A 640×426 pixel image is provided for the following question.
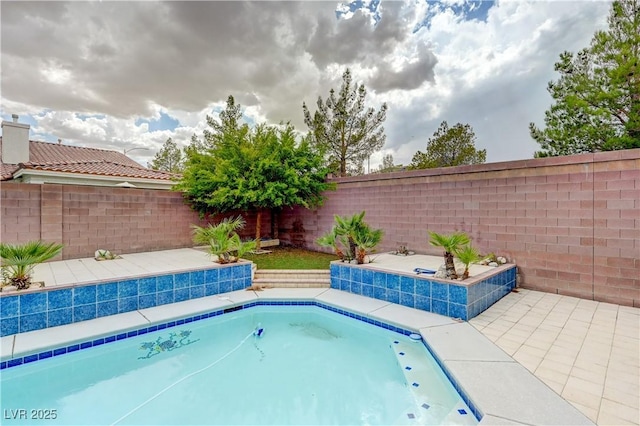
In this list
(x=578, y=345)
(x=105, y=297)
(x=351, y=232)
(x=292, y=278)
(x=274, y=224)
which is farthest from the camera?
(x=274, y=224)

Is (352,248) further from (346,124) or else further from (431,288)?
(346,124)

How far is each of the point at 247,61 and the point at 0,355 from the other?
30.5 ft

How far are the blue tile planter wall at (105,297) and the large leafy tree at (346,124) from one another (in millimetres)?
10709

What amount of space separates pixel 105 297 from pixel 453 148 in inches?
758

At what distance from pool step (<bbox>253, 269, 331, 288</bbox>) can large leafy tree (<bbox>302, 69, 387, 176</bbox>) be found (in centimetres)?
946

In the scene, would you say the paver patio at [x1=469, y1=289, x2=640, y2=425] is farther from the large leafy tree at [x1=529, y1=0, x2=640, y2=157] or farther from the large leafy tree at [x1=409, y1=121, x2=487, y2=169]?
the large leafy tree at [x1=409, y1=121, x2=487, y2=169]

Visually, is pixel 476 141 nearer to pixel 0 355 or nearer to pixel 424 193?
pixel 424 193

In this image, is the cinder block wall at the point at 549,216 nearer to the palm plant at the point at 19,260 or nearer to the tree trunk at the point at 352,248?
the tree trunk at the point at 352,248

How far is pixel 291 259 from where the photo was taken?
8.62m

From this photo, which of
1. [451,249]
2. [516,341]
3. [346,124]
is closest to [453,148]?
[346,124]

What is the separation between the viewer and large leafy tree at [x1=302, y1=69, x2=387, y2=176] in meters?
16.0

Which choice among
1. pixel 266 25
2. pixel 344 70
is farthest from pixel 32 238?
pixel 344 70

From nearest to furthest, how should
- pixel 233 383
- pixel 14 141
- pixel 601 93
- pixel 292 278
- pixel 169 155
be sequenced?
pixel 233 383
pixel 292 278
pixel 601 93
pixel 14 141
pixel 169 155

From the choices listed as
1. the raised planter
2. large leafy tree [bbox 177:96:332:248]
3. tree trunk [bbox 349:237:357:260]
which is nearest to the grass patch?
tree trunk [bbox 349:237:357:260]
